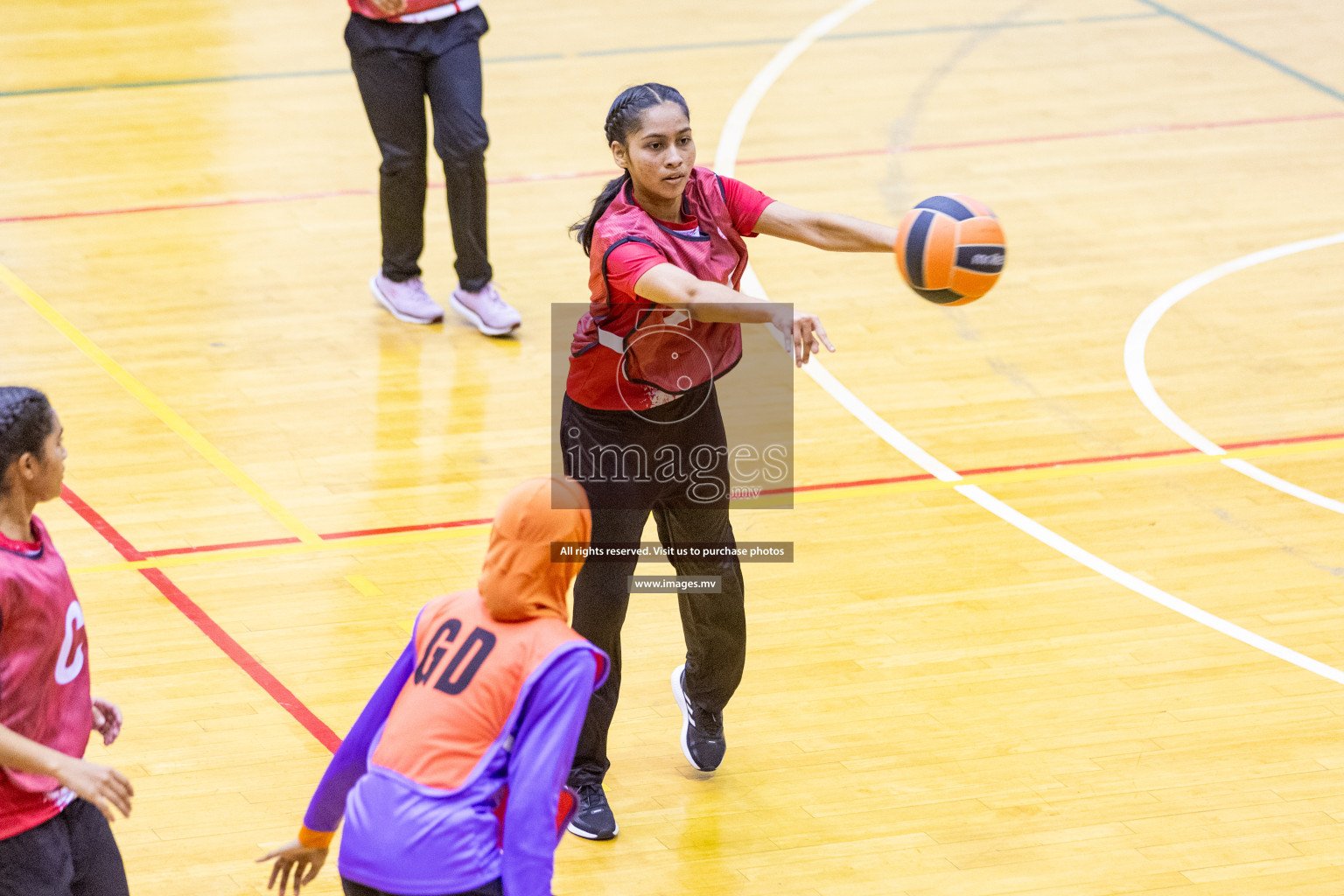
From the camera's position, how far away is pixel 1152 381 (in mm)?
7887

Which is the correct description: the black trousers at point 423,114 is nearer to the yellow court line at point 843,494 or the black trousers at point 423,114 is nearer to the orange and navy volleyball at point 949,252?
the yellow court line at point 843,494

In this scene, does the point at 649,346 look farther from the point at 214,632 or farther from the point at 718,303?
the point at 214,632

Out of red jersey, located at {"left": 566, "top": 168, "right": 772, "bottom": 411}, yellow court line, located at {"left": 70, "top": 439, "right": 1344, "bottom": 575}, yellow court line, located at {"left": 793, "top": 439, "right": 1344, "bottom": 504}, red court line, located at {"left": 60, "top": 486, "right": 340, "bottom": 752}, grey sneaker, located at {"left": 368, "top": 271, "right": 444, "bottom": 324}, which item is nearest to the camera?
red jersey, located at {"left": 566, "top": 168, "right": 772, "bottom": 411}

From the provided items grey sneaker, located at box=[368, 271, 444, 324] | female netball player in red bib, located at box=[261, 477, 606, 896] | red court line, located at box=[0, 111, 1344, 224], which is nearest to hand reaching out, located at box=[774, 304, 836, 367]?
female netball player in red bib, located at box=[261, 477, 606, 896]

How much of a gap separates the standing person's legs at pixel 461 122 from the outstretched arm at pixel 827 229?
357 centimetres

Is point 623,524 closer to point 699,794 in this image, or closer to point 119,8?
point 699,794

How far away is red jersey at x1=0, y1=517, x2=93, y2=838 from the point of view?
3.43 m

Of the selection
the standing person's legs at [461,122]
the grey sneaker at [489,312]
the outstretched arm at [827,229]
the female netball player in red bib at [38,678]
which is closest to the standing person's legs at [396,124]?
the standing person's legs at [461,122]

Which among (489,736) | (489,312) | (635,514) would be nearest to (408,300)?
(489,312)

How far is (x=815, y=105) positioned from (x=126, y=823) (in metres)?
7.62

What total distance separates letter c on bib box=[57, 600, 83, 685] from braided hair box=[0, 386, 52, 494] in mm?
295

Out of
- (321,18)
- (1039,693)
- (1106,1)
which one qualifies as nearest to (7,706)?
(1039,693)

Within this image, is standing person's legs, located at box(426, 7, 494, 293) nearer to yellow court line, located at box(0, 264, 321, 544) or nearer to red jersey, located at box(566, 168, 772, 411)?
yellow court line, located at box(0, 264, 321, 544)

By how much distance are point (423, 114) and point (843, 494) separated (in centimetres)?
283
